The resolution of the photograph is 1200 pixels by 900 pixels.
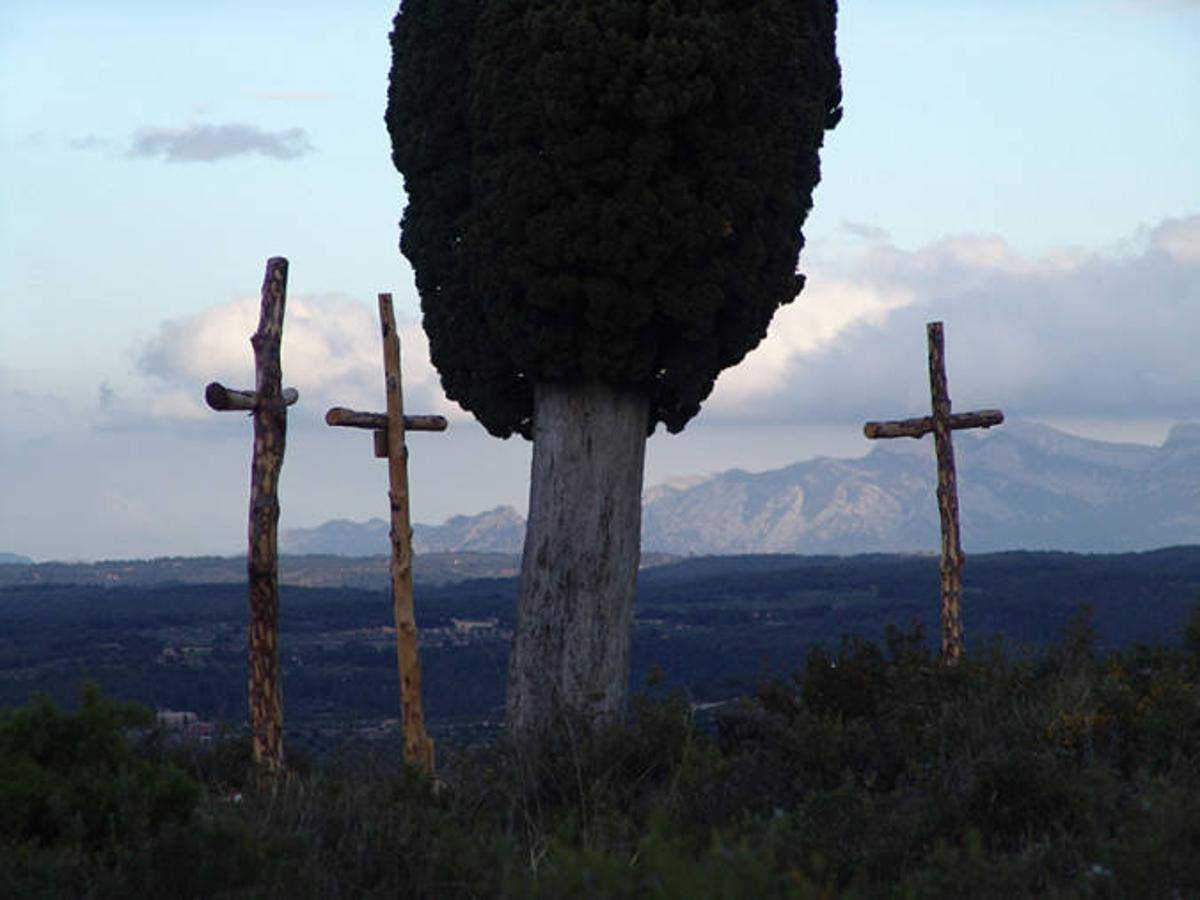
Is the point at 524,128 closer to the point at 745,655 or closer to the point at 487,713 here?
the point at 487,713

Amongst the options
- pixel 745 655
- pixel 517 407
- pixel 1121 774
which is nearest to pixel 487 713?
pixel 745 655

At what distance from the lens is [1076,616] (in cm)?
1644

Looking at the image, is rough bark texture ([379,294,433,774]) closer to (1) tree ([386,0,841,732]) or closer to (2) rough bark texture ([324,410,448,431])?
(2) rough bark texture ([324,410,448,431])

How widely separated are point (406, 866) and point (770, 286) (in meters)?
9.16

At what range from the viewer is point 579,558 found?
53.0 ft

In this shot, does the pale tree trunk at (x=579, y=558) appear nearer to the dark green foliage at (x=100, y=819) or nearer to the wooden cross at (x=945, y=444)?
the wooden cross at (x=945, y=444)

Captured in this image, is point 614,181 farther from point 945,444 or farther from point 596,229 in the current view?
point 945,444

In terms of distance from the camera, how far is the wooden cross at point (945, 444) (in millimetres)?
18141

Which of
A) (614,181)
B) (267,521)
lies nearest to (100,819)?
(267,521)

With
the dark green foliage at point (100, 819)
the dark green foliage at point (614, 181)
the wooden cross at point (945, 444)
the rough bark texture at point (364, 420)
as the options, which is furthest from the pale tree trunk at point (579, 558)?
the dark green foliage at point (100, 819)

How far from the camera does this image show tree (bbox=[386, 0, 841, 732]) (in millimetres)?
15422

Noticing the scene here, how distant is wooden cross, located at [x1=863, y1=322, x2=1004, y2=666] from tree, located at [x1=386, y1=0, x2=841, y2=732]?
8.34ft

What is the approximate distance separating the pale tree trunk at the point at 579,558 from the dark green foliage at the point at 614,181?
0.46m

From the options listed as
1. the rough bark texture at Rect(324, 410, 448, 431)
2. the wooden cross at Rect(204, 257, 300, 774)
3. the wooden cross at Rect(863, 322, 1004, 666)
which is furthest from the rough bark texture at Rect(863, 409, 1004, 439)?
the wooden cross at Rect(204, 257, 300, 774)
